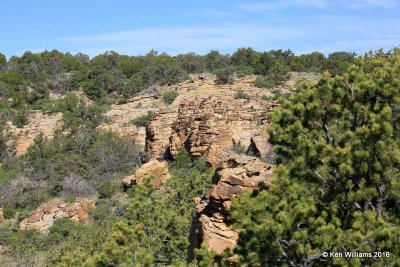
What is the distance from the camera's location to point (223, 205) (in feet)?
40.6

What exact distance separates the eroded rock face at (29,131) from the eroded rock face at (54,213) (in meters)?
12.3

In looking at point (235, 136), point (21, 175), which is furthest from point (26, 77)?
point (235, 136)

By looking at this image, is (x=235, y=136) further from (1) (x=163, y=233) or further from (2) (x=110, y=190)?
(1) (x=163, y=233)

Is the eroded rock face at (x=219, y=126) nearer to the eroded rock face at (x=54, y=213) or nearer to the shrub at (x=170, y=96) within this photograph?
the eroded rock face at (x=54, y=213)

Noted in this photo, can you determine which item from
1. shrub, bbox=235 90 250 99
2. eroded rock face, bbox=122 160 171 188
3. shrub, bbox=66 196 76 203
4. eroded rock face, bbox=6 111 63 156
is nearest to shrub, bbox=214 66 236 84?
shrub, bbox=235 90 250 99

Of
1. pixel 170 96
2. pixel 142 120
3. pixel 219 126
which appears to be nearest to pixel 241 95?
pixel 219 126

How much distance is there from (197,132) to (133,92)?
18277mm

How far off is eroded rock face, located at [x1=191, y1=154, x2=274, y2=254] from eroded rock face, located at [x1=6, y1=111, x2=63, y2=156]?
30097mm

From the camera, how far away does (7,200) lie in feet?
103

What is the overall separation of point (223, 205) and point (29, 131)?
3252cm

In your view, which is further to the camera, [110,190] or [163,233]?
[110,190]

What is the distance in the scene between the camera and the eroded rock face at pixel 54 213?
1091 inches

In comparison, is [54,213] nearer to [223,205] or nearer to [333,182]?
[223,205]

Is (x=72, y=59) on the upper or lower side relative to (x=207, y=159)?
upper
